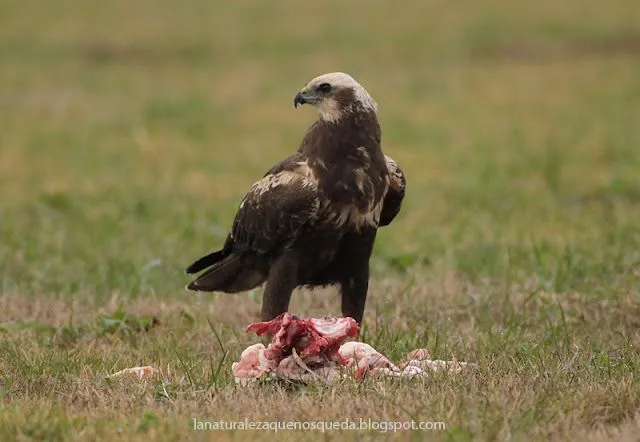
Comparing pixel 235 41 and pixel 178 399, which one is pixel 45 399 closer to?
pixel 178 399

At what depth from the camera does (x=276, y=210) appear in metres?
6.63

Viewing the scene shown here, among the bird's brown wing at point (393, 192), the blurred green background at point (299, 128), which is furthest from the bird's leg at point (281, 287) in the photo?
the blurred green background at point (299, 128)

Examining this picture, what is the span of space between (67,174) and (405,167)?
3888 mm

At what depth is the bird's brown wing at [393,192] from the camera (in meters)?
6.98

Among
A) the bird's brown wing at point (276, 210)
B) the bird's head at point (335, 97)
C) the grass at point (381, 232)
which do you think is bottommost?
the grass at point (381, 232)

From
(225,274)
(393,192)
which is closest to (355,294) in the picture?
(393,192)

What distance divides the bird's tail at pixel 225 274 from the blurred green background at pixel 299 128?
1499 mm

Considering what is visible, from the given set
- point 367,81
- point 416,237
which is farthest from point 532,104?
point 416,237

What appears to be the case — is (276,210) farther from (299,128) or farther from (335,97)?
(299,128)

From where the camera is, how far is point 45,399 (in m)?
5.73

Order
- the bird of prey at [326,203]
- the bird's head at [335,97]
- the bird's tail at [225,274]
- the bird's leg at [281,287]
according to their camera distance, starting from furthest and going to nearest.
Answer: the bird's tail at [225,274] < the bird's leg at [281,287] < the bird's head at [335,97] < the bird of prey at [326,203]

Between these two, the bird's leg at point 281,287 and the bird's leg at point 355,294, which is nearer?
the bird's leg at point 281,287

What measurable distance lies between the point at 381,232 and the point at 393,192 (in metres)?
4.25

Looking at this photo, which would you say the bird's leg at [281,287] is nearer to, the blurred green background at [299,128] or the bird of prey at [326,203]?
the bird of prey at [326,203]
